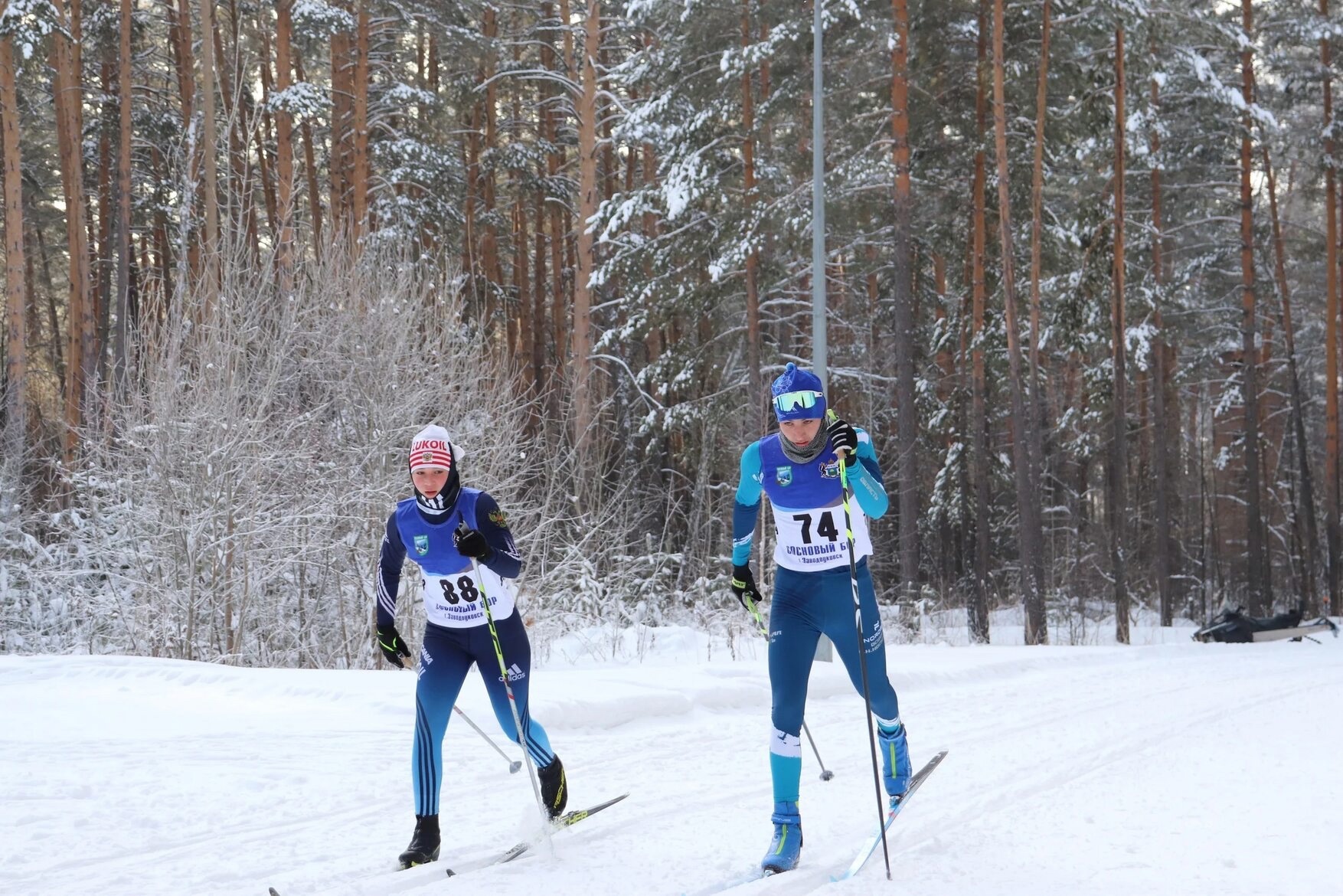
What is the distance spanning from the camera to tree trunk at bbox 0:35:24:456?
17.8 metres

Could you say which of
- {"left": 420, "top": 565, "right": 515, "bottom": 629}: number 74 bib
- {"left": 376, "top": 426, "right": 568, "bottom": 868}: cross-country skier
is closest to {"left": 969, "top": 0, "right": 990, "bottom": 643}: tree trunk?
{"left": 376, "top": 426, "right": 568, "bottom": 868}: cross-country skier


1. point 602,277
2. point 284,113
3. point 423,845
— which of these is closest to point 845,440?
point 423,845

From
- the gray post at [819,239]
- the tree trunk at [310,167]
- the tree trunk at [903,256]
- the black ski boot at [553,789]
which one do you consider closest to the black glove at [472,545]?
the black ski boot at [553,789]

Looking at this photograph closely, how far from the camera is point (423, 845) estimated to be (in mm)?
5551

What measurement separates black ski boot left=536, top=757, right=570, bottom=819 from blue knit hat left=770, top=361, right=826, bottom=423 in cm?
219

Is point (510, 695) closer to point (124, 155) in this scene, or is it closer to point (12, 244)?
point (12, 244)

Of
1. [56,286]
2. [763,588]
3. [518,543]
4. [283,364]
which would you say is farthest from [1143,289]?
[56,286]

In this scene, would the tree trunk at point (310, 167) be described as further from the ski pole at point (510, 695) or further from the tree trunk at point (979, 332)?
the ski pole at point (510, 695)

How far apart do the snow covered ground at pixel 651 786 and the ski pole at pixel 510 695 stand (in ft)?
0.38

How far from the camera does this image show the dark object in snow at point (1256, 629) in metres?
18.9

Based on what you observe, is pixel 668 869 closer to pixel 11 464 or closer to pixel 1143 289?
pixel 11 464

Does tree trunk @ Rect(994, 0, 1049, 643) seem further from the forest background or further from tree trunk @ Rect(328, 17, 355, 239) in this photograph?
tree trunk @ Rect(328, 17, 355, 239)

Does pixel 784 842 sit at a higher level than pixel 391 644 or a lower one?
lower

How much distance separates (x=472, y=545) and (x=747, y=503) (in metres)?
1.44
